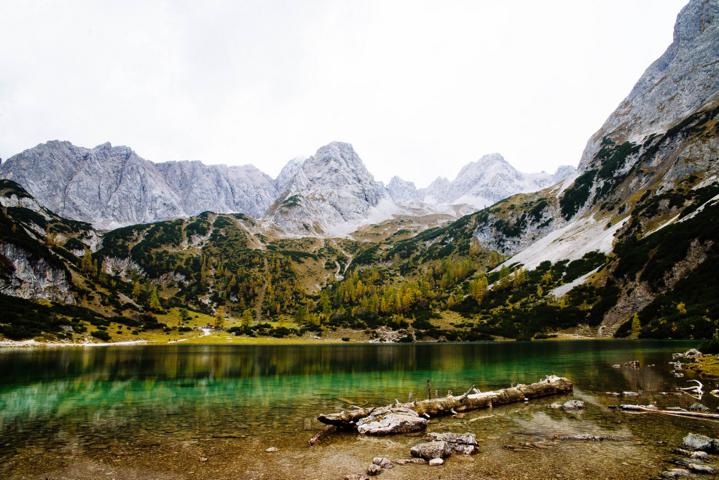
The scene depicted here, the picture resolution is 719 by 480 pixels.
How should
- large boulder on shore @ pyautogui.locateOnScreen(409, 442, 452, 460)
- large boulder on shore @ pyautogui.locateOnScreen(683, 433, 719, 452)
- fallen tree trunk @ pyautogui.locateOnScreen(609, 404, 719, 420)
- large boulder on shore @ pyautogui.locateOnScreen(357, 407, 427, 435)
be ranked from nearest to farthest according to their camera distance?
1. large boulder on shore @ pyautogui.locateOnScreen(683, 433, 719, 452)
2. large boulder on shore @ pyautogui.locateOnScreen(409, 442, 452, 460)
3. fallen tree trunk @ pyautogui.locateOnScreen(609, 404, 719, 420)
4. large boulder on shore @ pyautogui.locateOnScreen(357, 407, 427, 435)

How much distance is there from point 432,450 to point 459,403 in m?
11.7

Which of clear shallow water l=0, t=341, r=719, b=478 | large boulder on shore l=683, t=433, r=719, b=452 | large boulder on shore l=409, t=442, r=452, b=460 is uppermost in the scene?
large boulder on shore l=683, t=433, r=719, b=452

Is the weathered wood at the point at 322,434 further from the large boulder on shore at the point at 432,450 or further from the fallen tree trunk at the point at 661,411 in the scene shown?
the fallen tree trunk at the point at 661,411

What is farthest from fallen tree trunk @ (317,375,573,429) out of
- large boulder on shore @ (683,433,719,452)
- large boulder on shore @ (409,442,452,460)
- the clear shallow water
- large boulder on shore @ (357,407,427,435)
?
large boulder on shore @ (683,433,719,452)

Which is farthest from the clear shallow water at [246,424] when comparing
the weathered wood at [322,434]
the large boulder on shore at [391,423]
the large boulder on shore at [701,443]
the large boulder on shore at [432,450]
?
the large boulder on shore at [701,443]

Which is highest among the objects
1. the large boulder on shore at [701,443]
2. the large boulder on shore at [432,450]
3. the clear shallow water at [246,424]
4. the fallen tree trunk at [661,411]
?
the large boulder on shore at [701,443]

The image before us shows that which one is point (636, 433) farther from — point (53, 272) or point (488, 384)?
point (53, 272)

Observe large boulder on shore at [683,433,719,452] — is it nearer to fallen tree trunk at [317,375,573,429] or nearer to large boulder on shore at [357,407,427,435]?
large boulder on shore at [357,407,427,435]

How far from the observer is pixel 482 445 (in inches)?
836

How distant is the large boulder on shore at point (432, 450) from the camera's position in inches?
761

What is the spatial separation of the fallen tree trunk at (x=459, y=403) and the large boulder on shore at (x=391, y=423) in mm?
732

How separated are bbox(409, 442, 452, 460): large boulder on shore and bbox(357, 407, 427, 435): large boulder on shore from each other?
4.52 m

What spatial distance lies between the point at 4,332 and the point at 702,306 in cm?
17522

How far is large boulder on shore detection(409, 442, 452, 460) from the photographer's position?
19.3 metres
